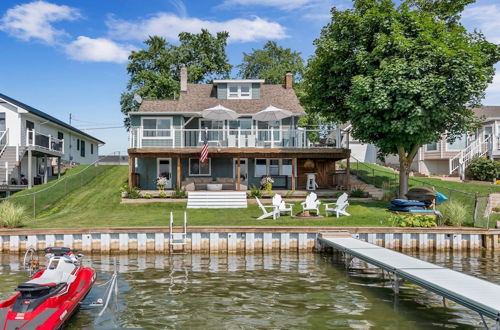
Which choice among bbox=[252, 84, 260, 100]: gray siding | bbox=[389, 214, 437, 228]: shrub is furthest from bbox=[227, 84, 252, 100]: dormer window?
bbox=[389, 214, 437, 228]: shrub

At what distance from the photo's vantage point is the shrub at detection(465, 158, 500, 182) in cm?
3039

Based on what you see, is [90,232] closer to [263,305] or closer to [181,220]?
[181,220]

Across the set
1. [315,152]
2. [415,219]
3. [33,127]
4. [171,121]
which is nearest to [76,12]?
[171,121]

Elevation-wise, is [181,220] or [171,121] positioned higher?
[171,121]

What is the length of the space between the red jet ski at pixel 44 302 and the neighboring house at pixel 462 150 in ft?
99.5

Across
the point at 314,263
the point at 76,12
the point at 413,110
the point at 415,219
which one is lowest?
the point at 314,263

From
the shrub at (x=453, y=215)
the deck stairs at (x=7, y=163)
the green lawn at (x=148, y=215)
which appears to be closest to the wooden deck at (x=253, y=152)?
the green lawn at (x=148, y=215)

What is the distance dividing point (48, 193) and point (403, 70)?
20.3 m

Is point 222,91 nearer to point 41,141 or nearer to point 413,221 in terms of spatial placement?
point 41,141

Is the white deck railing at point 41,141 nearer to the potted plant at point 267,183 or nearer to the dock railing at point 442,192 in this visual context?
the potted plant at point 267,183

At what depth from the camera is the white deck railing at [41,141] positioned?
29431mm

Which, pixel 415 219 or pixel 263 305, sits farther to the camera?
pixel 415 219

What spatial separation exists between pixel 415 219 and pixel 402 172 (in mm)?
6977

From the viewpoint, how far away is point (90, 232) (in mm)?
16109
